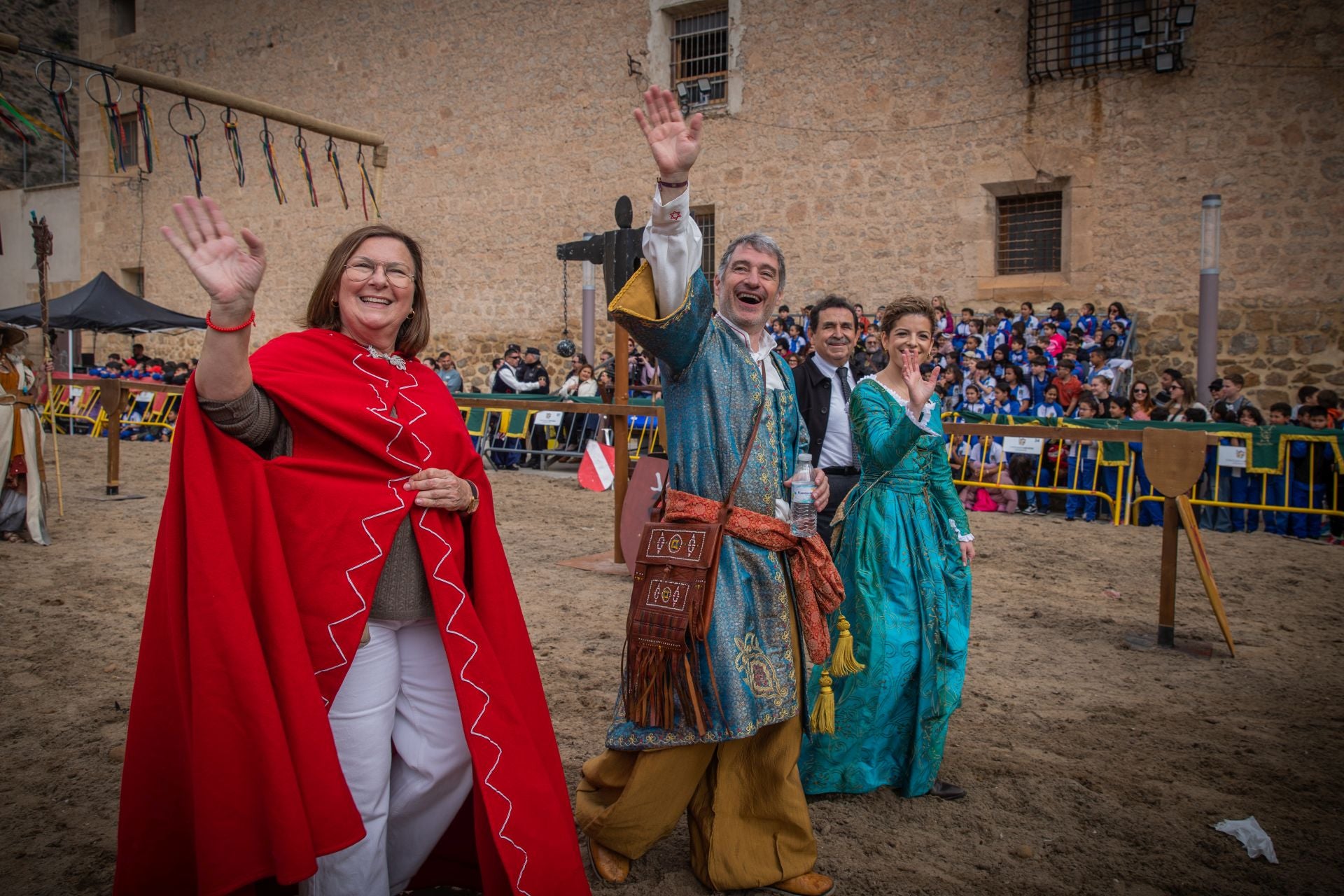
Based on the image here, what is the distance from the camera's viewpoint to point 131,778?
1798mm

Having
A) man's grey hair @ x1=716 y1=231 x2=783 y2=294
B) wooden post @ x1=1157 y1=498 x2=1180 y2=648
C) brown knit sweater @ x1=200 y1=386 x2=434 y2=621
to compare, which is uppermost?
A: man's grey hair @ x1=716 y1=231 x2=783 y2=294

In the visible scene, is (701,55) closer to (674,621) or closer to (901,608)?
(901,608)

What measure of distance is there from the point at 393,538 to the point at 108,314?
48.5ft

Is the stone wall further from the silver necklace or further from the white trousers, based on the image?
the white trousers

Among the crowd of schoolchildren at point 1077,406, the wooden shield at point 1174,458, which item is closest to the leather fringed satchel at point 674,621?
the wooden shield at point 1174,458

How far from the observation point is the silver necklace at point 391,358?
2.11m

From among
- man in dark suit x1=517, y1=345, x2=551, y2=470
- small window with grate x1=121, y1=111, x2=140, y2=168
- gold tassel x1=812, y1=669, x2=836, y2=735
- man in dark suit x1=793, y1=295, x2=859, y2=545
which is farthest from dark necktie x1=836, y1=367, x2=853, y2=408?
small window with grate x1=121, y1=111, x2=140, y2=168

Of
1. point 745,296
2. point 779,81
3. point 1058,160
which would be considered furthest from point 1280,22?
point 745,296

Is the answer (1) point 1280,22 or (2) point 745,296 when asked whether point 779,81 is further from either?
(2) point 745,296

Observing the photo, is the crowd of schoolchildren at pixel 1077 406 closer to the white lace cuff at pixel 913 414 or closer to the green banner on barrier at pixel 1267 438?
the green banner on barrier at pixel 1267 438

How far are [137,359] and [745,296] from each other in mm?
19777

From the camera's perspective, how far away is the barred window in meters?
11.6

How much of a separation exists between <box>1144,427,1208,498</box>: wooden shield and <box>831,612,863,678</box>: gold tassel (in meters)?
2.59

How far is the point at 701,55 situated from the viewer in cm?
1521
